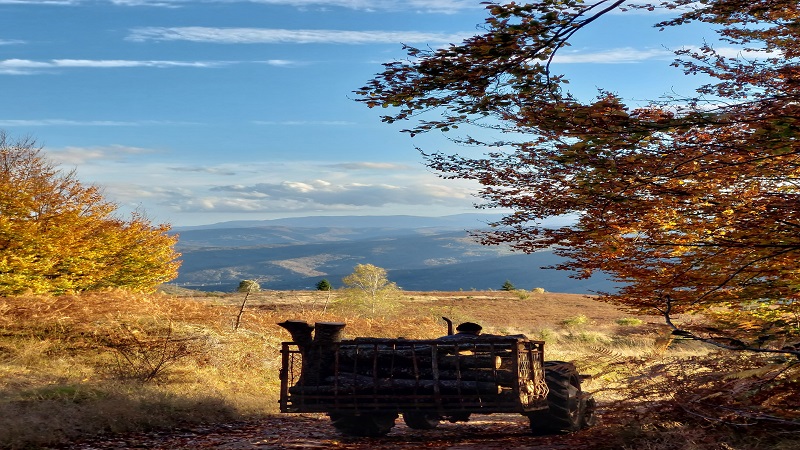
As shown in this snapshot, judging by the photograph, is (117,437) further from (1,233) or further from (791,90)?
(1,233)

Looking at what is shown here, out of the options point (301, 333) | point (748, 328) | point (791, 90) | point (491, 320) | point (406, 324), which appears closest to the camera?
point (791, 90)

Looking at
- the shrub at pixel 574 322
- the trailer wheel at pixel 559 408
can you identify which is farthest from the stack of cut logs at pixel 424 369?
the shrub at pixel 574 322

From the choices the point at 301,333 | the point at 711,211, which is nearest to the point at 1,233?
the point at 301,333

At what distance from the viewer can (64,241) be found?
1132 inches

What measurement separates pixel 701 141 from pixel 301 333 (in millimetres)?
6983

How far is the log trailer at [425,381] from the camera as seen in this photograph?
1124cm

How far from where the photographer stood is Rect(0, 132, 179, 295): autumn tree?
2683cm

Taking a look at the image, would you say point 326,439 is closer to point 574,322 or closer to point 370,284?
point 370,284

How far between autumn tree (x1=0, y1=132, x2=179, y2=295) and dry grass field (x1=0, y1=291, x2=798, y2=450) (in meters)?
7.61

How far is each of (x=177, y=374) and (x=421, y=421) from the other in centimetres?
720

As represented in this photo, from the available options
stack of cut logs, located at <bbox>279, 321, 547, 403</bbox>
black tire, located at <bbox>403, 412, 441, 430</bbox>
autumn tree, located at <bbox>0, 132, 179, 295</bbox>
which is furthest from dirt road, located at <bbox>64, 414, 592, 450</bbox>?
autumn tree, located at <bbox>0, 132, 179, 295</bbox>

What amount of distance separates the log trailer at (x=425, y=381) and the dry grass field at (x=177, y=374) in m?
0.89

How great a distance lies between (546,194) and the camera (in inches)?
447

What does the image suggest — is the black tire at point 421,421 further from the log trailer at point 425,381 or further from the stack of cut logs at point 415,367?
the stack of cut logs at point 415,367
